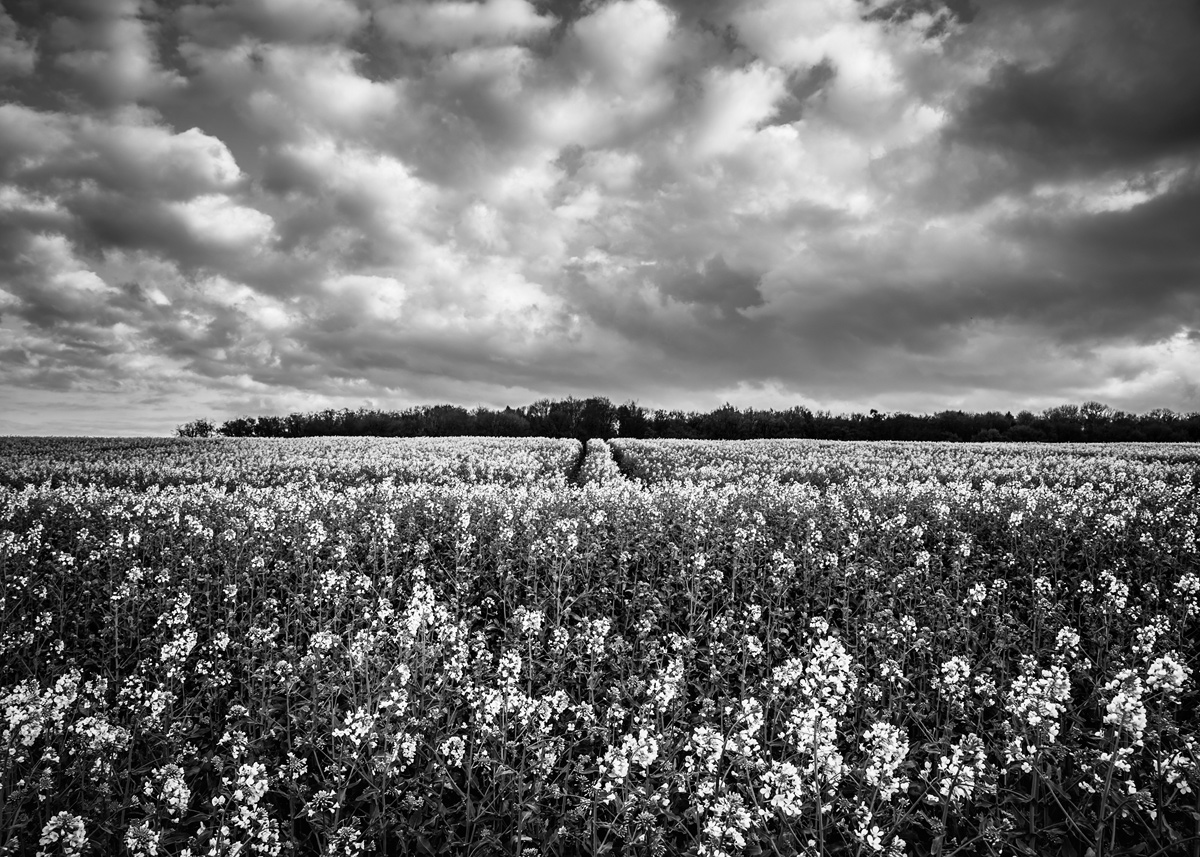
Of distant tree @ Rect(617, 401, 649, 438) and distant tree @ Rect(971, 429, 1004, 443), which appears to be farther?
distant tree @ Rect(617, 401, 649, 438)

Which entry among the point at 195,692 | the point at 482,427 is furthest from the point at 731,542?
the point at 482,427

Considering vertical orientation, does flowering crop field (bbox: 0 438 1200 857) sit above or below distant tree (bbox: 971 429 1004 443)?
below

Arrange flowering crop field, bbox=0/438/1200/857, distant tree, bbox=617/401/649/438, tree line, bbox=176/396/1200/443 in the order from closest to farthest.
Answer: flowering crop field, bbox=0/438/1200/857
tree line, bbox=176/396/1200/443
distant tree, bbox=617/401/649/438

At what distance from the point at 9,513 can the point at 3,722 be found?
31.3ft

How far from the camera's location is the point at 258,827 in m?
4.54

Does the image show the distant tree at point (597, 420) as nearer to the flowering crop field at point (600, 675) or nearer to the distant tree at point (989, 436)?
the distant tree at point (989, 436)

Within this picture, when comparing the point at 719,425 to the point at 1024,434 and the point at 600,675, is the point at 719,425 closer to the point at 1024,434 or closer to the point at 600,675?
the point at 1024,434

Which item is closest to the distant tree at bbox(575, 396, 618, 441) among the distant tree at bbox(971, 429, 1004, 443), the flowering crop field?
the distant tree at bbox(971, 429, 1004, 443)

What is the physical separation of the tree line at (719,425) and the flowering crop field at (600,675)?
6122 cm

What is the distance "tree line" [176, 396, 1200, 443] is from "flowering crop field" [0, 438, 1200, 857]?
6122 centimetres

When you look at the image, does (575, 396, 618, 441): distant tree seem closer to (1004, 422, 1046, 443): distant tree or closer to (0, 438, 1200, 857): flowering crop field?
(1004, 422, 1046, 443): distant tree

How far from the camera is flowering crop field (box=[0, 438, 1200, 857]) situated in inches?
168


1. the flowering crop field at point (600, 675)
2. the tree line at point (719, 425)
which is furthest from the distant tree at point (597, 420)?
the flowering crop field at point (600, 675)

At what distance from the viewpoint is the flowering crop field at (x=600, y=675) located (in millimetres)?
4277
